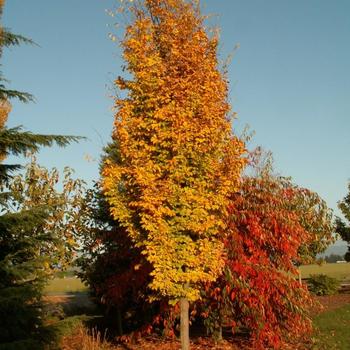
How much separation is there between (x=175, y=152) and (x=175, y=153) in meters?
0.02

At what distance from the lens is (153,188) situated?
8773mm

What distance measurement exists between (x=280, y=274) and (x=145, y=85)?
633cm

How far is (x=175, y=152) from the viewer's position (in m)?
Answer: 9.15

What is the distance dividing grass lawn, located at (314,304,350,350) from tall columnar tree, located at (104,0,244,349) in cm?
618

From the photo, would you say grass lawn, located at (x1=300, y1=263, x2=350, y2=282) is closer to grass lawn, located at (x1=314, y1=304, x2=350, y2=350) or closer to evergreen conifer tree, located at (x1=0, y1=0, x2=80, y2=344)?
grass lawn, located at (x1=314, y1=304, x2=350, y2=350)

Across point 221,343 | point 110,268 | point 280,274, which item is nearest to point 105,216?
point 110,268

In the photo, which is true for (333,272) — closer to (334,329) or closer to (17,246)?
(334,329)

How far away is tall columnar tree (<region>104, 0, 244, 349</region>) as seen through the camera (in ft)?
28.7

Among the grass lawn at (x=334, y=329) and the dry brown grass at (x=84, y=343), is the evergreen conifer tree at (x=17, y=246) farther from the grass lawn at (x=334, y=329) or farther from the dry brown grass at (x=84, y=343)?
the grass lawn at (x=334, y=329)

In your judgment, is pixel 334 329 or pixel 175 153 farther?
pixel 334 329

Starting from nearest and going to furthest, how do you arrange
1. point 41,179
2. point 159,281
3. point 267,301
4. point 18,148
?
point 159,281, point 18,148, point 267,301, point 41,179

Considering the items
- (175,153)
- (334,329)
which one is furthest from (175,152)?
(334,329)

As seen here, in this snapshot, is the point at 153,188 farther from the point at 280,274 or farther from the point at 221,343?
the point at 221,343

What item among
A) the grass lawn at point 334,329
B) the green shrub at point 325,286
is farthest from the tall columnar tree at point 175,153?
the green shrub at point 325,286
